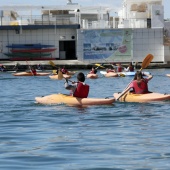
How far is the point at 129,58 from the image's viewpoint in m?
60.4

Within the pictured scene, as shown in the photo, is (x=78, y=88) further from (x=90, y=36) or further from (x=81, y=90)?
(x=90, y=36)

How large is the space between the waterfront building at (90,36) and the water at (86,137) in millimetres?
37427

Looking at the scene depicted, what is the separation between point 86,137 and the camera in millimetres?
14898

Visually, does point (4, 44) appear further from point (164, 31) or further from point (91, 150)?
point (91, 150)

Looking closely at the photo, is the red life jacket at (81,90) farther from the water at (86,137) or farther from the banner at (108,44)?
the banner at (108,44)

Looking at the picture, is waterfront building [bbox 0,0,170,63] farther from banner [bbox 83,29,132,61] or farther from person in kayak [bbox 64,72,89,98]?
person in kayak [bbox 64,72,89,98]

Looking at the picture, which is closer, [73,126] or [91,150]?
[91,150]

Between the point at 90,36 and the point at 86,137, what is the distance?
45.5 meters

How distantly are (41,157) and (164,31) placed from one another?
163ft

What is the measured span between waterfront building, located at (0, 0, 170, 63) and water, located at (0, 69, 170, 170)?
37427mm

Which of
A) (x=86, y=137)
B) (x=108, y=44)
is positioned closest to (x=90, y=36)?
(x=108, y=44)

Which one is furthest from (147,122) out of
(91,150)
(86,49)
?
(86,49)

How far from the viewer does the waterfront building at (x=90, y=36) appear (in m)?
60.1

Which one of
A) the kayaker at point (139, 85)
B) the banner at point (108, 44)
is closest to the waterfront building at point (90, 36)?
the banner at point (108, 44)
